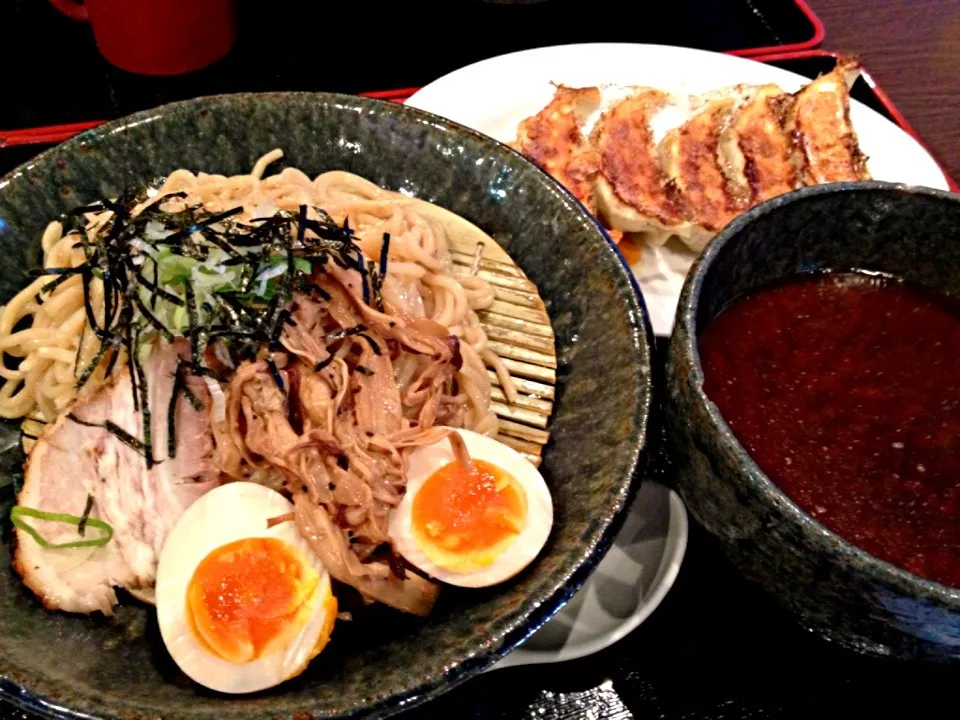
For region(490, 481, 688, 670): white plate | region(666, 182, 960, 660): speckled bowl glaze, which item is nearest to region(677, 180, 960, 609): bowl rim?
region(666, 182, 960, 660): speckled bowl glaze

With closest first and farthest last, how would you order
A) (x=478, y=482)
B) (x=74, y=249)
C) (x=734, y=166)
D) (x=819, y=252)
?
(x=478, y=482) < (x=819, y=252) < (x=74, y=249) < (x=734, y=166)

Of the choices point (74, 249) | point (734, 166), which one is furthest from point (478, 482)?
point (734, 166)

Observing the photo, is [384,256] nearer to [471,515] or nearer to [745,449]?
[471,515]

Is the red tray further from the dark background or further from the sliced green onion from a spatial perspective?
the sliced green onion

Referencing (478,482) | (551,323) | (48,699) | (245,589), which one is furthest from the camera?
(551,323)

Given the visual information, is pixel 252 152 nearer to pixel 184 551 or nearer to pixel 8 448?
pixel 8 448

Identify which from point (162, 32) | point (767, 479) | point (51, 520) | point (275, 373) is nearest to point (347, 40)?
point (162, 32)
